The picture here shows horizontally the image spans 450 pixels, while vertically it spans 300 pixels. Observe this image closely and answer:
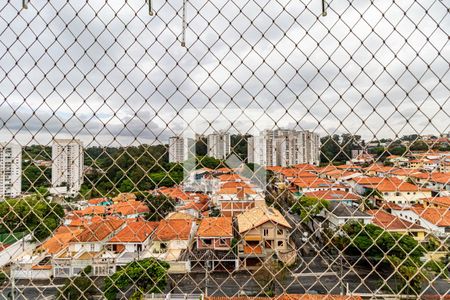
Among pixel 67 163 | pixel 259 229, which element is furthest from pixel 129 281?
Answer: pixel 67 163

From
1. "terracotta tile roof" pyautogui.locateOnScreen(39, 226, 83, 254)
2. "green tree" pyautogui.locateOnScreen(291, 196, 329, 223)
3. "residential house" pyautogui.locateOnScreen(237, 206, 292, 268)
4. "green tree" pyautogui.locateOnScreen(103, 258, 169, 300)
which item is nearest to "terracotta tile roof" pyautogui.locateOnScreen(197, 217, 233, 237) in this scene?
"residential house" pyautogui.locateOnScreen(237, 206, 292, 268)

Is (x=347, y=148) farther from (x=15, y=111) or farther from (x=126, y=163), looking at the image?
(x=15, y=111)

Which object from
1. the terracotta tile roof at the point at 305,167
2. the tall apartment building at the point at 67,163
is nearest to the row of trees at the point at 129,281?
the tall apartment building at the point at 67,163

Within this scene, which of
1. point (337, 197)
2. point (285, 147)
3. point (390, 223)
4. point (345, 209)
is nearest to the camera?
point (390, 223)

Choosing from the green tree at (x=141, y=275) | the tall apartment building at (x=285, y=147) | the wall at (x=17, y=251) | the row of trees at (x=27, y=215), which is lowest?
the green tree at (x=141, y=275)

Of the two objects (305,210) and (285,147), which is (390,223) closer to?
(305,210)

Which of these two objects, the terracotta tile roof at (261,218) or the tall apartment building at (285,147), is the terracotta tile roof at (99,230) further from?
the tall apartment building at (285,147)

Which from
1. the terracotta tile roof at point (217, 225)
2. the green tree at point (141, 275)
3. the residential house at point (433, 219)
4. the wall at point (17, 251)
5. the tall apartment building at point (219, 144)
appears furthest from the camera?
the terracotta tile roof at point (217, 225)
